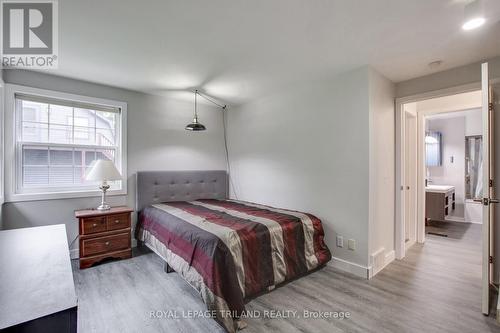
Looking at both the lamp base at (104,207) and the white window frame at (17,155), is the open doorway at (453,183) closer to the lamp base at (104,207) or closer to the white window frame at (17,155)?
the lamp base at (104,207)

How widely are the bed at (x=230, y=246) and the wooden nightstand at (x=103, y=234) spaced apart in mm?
267

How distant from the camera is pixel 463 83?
2613 millimetres

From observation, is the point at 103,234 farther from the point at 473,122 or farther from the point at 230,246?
the point at 473,122

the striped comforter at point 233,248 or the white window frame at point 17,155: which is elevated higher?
the white window frame at point 17,155

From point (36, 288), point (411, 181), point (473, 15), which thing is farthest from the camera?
point (411, 181)

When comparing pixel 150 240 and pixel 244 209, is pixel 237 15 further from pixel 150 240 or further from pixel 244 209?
pixel 150 240

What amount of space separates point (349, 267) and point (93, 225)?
10.3 ft

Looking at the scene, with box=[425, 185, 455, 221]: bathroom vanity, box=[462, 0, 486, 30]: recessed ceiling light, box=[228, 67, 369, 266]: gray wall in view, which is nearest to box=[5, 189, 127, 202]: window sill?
box=[228, 67, 369, 266]: gray wall

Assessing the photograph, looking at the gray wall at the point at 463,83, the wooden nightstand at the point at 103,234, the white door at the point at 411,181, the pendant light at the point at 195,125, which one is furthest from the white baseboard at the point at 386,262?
the wooden nightstand at the point at 103,234

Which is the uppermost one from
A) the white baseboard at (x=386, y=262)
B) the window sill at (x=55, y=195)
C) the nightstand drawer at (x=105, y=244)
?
the window sill at (x=55, y=195)

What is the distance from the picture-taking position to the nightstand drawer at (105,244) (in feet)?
9.30

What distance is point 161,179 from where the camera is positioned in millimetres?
3775

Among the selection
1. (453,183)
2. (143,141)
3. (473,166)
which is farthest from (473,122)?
(143,141)

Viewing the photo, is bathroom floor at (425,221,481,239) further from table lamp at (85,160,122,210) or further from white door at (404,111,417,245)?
table lamp at (85,160,122,210)
